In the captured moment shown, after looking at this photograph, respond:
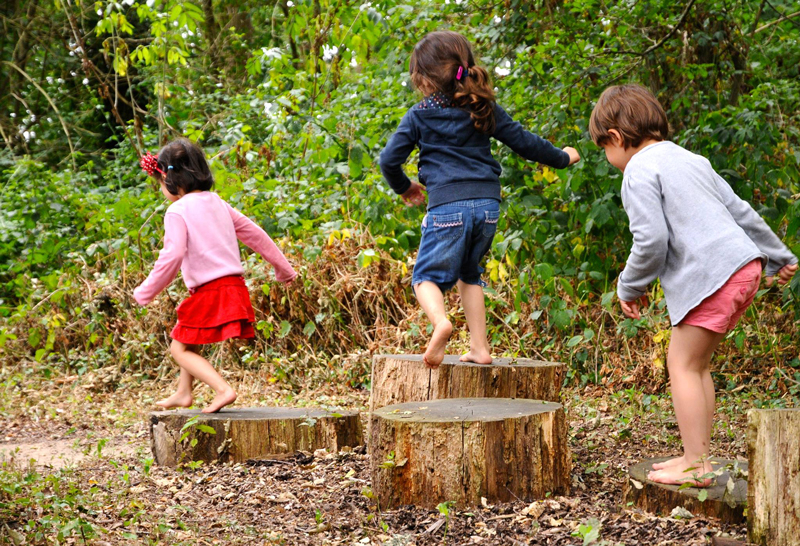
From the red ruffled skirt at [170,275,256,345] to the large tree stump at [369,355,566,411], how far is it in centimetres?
96

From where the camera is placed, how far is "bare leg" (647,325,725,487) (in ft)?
9.69

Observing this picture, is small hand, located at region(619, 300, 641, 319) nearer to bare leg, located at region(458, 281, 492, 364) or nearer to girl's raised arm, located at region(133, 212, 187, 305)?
bare leg, located at region(458, 281, 492, 364)

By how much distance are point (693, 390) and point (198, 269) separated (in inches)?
110

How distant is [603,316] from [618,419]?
1.37 metres

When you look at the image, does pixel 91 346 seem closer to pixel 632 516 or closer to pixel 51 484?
pixel 51 484

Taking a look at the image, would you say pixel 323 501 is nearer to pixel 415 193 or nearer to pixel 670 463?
pixel 670 463

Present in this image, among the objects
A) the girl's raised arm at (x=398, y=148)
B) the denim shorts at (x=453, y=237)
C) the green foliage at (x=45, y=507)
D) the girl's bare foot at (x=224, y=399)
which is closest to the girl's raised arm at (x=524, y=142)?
the denim shorts at (x=453, y=237)

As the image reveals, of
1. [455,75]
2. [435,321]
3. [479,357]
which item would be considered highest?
[455,75]

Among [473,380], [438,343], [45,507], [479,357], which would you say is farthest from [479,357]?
[45,507]

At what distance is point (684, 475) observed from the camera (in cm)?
303

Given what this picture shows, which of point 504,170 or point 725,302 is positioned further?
point 504,170

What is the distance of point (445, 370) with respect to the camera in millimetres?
4332

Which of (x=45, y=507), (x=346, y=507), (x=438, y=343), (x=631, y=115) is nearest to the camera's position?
(x=631, y=115)

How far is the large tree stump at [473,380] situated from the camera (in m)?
4.31
